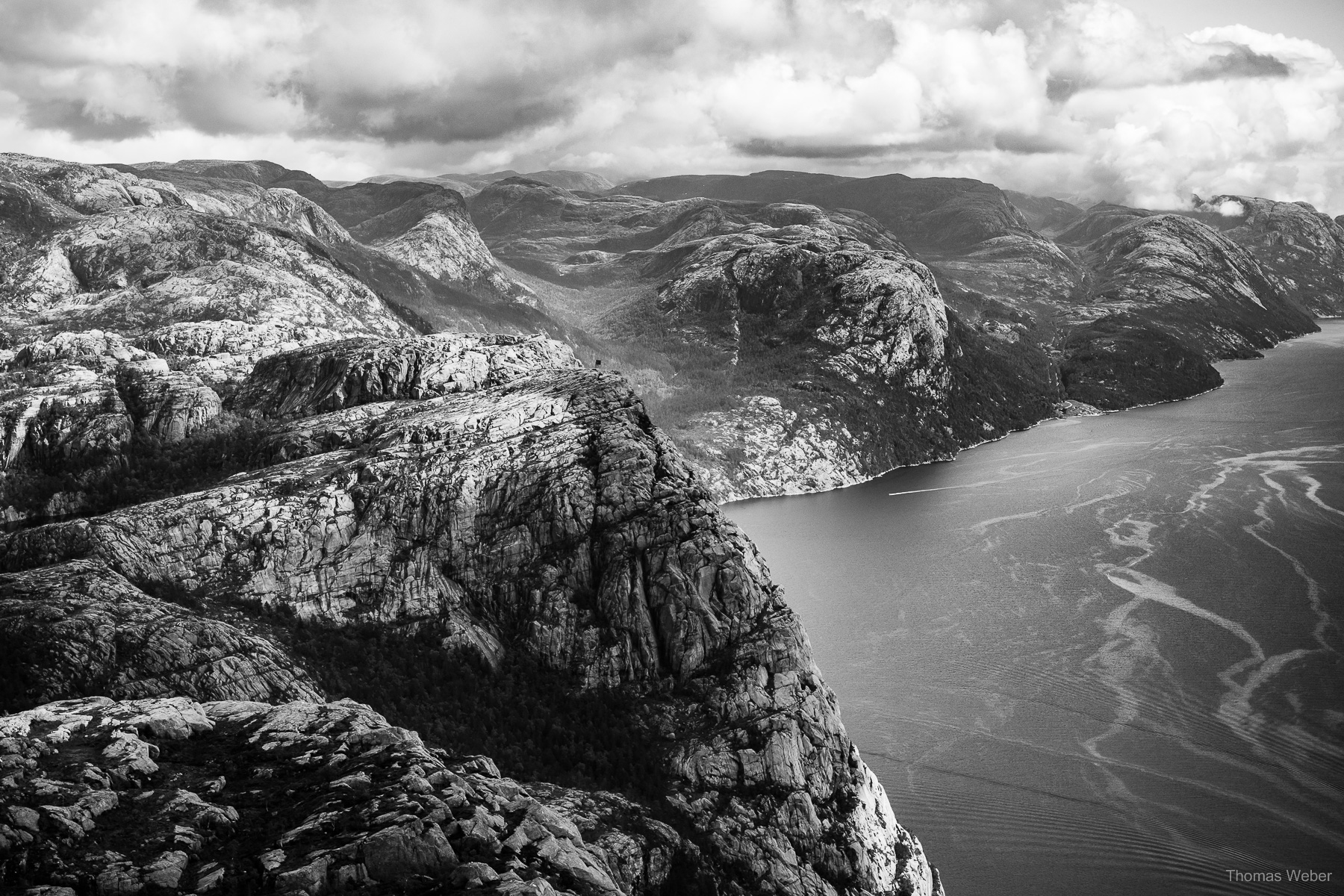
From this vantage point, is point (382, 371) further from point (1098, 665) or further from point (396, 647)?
point (1098, 665)

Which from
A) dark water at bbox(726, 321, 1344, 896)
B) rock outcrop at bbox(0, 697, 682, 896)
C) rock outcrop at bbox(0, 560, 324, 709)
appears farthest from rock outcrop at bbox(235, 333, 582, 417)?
rock outcrop at bbox(0, 697, 682, 896)

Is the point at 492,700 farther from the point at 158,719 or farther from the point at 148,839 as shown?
the point at 148,839

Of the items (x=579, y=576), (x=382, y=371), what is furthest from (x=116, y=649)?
(x=382, y=371)

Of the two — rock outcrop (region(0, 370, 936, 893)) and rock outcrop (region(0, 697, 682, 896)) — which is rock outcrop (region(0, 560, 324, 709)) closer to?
rock outcrop (region(0, 370, 936, 893))

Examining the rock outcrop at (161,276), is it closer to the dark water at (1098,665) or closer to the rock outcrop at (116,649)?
the rock outcrop at (116,649)

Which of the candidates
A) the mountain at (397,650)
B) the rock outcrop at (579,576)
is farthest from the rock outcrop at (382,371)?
the rock outcrop at (579,576)

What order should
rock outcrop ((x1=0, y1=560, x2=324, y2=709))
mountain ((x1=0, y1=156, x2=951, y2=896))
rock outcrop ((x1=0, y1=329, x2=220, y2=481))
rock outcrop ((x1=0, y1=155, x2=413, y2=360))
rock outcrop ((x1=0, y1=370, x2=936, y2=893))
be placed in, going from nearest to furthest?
mountain ((x1=0, y1=156, x2=951, y2=896)), rock outcrop ((x1=0, y1=560, x2=324, y2=709)), rock outcrop ((x1=0, y1=370, x2=936, y2=893)), rock outcrop ((x1=0, y1=329, x2=220, y2=481)), rock outcrop ((x1=0, y1=155, x2=413, y2=360))
